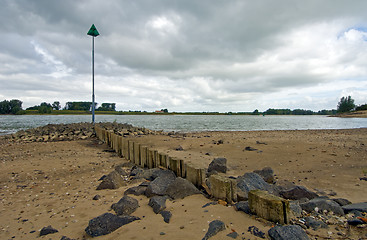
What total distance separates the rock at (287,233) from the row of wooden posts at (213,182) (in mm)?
271

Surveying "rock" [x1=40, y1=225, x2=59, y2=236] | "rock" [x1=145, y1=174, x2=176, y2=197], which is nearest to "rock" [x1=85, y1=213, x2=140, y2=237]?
"rock" [x1=40, y1=225, x2=59, y2=236]

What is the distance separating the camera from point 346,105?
10919 cm

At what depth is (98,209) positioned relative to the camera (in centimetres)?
407

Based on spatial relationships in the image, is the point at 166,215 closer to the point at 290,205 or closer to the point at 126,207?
the point at 126,207

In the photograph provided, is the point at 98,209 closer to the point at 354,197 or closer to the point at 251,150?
the point at 354,197

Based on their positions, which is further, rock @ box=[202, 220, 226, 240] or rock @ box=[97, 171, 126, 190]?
rock @ box=[97, 171, 126, 190]

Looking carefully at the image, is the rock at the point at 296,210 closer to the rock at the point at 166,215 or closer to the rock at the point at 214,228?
the rock at the point at 214,228

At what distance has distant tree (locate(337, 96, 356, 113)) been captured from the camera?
350 feet

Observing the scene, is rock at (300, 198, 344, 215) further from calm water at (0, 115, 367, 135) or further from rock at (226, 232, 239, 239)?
calm water at (0, 115, 367, 135)

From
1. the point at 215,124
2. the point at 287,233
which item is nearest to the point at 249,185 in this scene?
the point at 287,233

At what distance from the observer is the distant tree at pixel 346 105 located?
350ft

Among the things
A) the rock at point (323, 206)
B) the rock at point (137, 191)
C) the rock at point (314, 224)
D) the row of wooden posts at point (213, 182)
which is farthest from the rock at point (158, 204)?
the rock at point (323, 206)

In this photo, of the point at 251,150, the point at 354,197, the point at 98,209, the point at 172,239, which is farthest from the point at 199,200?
the point at 251,150

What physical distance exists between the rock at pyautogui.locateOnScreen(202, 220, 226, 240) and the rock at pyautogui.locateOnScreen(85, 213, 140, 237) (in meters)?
1.37
